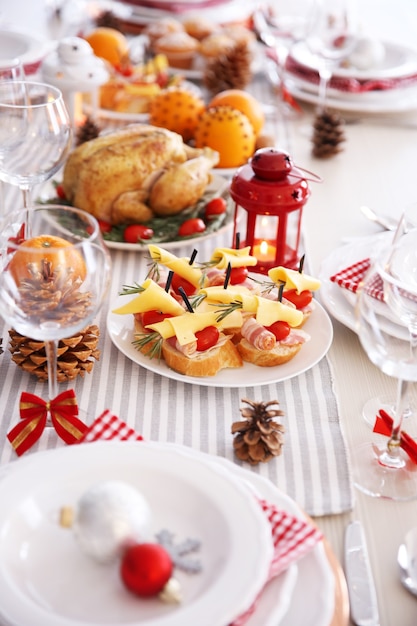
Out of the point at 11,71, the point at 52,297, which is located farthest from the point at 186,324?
the point at 11,71

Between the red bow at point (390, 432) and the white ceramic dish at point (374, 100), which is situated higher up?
the red bow at point (390, 432)

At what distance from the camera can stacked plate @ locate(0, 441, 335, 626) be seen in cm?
64

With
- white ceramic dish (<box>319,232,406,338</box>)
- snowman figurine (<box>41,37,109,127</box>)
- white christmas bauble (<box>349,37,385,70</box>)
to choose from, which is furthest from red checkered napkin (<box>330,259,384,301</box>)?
white christmas bauble (<box>349,37,385,70</box>)

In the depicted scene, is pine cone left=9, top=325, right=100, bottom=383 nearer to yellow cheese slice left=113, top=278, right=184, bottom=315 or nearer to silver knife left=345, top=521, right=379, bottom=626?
yellow cheese slice left=113, top=278, right=184, bottom=315

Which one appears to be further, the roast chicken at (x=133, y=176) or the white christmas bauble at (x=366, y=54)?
the white christmas bauble at (x=366, y=54)

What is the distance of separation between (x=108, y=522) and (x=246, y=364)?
477 millimetres

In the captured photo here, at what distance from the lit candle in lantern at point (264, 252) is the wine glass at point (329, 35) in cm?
74

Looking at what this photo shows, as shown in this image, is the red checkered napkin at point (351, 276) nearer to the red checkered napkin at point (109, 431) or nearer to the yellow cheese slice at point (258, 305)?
the yellow cheese slice at point (258, 305)

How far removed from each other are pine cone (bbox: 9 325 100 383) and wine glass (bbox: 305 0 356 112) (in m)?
1.14

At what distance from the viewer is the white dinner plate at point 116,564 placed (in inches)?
25.1

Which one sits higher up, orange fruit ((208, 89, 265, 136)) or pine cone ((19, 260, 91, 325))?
pine cone ((19, 260, 91, 325))

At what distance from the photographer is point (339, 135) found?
5.96ft

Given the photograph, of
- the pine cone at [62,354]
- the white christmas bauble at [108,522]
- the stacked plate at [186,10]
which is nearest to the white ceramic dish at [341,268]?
the pine cone at [62,354]

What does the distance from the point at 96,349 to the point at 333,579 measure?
0.51 metres
